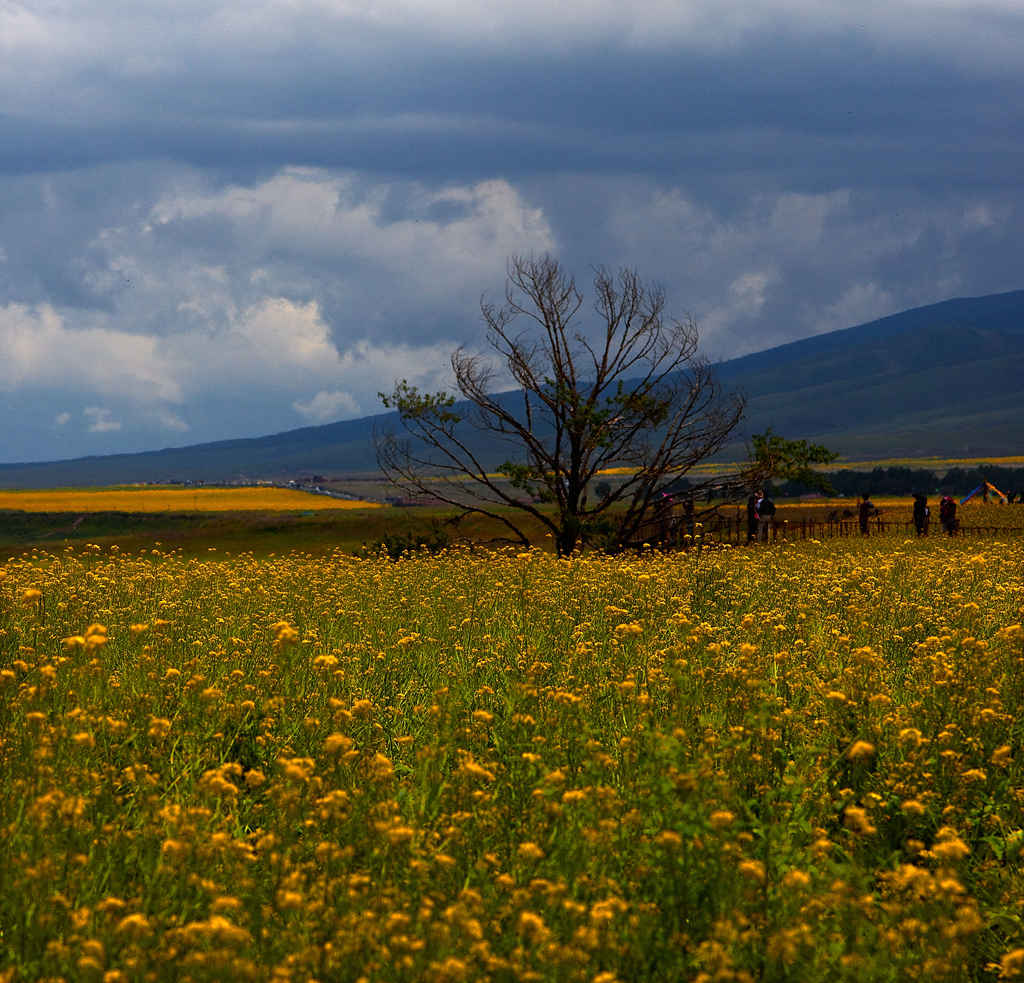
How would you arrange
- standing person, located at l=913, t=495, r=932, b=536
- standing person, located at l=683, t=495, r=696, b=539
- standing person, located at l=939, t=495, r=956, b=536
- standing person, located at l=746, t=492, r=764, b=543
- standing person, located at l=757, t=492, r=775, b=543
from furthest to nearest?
1. standing person, located at l=683, t=495, r=696, b=539
2. standing person, located at l=939, t=495, r=956, b=536
3. standing person, located at l=913, t=495, r=932, b=536
4. standing person, located at l=746, t=492, r=764, b=543
5. standing person, located at l=757, t=492, r=775, b=543

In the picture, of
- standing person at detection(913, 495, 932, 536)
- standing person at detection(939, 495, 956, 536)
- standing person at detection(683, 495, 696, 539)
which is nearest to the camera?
standing person at detection(913, 495, 932, 536)

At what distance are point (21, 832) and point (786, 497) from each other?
119 m

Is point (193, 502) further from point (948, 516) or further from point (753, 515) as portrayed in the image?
point (948, 516)

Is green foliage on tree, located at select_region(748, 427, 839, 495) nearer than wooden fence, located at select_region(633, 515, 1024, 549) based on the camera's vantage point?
Yes

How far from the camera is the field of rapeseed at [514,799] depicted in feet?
15.2

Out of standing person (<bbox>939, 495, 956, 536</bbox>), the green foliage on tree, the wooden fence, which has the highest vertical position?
the green foliage on tree

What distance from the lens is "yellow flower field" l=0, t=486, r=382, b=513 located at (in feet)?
377

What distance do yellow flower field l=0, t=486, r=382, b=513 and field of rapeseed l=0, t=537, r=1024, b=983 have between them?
102 m

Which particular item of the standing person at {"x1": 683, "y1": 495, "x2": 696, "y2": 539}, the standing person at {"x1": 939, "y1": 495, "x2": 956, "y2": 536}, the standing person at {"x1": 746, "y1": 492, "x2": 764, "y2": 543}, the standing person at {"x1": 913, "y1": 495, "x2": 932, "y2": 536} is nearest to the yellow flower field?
the standing person at {"x1": 683, "y1": 495, "x2": 696, "y2": 539}

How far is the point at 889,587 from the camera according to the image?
14.3 meters

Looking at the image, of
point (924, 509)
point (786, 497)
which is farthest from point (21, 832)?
point (786, 497)

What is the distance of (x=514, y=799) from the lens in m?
6.66

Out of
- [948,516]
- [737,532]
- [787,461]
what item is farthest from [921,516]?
[737,532]

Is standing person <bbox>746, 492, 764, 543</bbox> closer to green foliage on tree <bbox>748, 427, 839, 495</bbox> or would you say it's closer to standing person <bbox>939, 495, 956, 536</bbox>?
green foliage on tree <bbox>748, 427, 839, 495</bbox>
